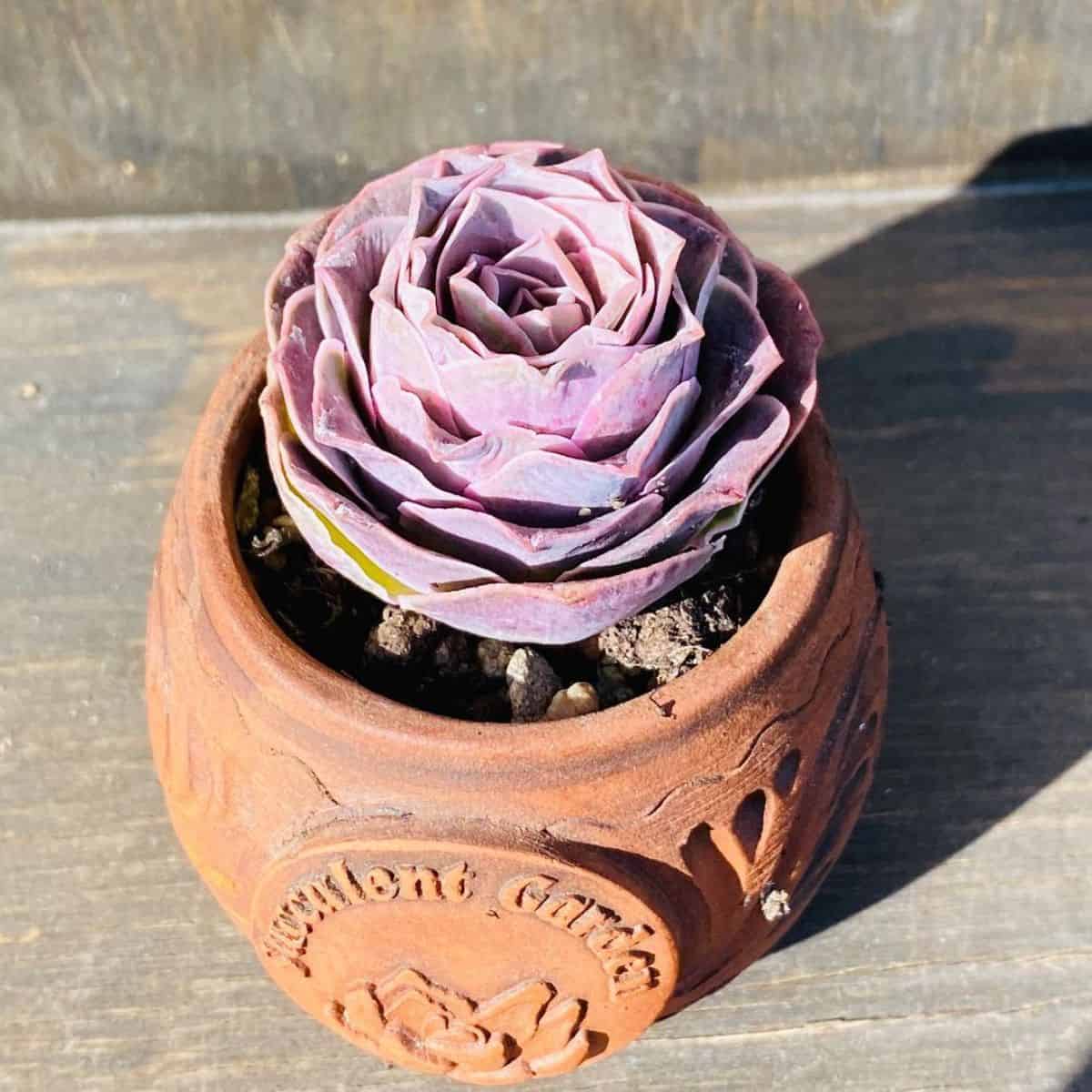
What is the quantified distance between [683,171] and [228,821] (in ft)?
2.59

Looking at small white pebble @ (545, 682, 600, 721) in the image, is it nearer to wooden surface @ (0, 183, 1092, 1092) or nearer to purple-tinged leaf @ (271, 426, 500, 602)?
purple-tinged leaf @ (271, 426, 500, 602)

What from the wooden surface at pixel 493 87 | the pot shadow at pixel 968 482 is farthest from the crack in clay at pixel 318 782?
the wooden surface at pixel 493 87

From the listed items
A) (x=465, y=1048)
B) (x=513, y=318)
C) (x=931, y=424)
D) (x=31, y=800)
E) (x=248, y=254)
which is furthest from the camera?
(x=248, y=254)

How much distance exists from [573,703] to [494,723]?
0.04m

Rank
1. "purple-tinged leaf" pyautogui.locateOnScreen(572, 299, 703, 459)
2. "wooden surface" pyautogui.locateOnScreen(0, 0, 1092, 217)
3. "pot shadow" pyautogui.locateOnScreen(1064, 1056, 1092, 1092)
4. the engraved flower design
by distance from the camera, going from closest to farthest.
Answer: "purple-tinged leaf" pyautogui.locateOnScreen(572, 299, 703, 459) → the engraved flower design → "pot shadow" pyautogui.locateOnScreen(1064, 1056, 1092, 1092) → "wooden surface" pyautogui.locateOnScreen(0, 0, 1092, 217)

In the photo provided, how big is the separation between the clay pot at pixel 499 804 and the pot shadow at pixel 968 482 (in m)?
0.21

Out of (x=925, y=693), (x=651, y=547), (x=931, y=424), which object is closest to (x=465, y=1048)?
(x=651, y=547)

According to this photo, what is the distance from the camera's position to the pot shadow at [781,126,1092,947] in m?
0.82

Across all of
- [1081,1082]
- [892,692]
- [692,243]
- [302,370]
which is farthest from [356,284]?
[1081,1082]

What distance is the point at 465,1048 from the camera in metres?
0.63

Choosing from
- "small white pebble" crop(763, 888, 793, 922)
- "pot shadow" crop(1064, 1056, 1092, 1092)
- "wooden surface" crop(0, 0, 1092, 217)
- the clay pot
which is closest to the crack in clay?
the clay pot

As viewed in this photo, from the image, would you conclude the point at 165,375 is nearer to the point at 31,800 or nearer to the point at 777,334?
the point at 31,800

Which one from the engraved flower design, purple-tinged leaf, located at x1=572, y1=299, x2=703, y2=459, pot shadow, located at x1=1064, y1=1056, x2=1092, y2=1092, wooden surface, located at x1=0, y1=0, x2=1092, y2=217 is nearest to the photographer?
purple-tinged leaf, located at x1=572, y1=299, x2=703, y2=459

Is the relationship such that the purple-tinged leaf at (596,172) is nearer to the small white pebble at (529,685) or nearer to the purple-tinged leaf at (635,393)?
the purple-tinged leaf at (635,393)
